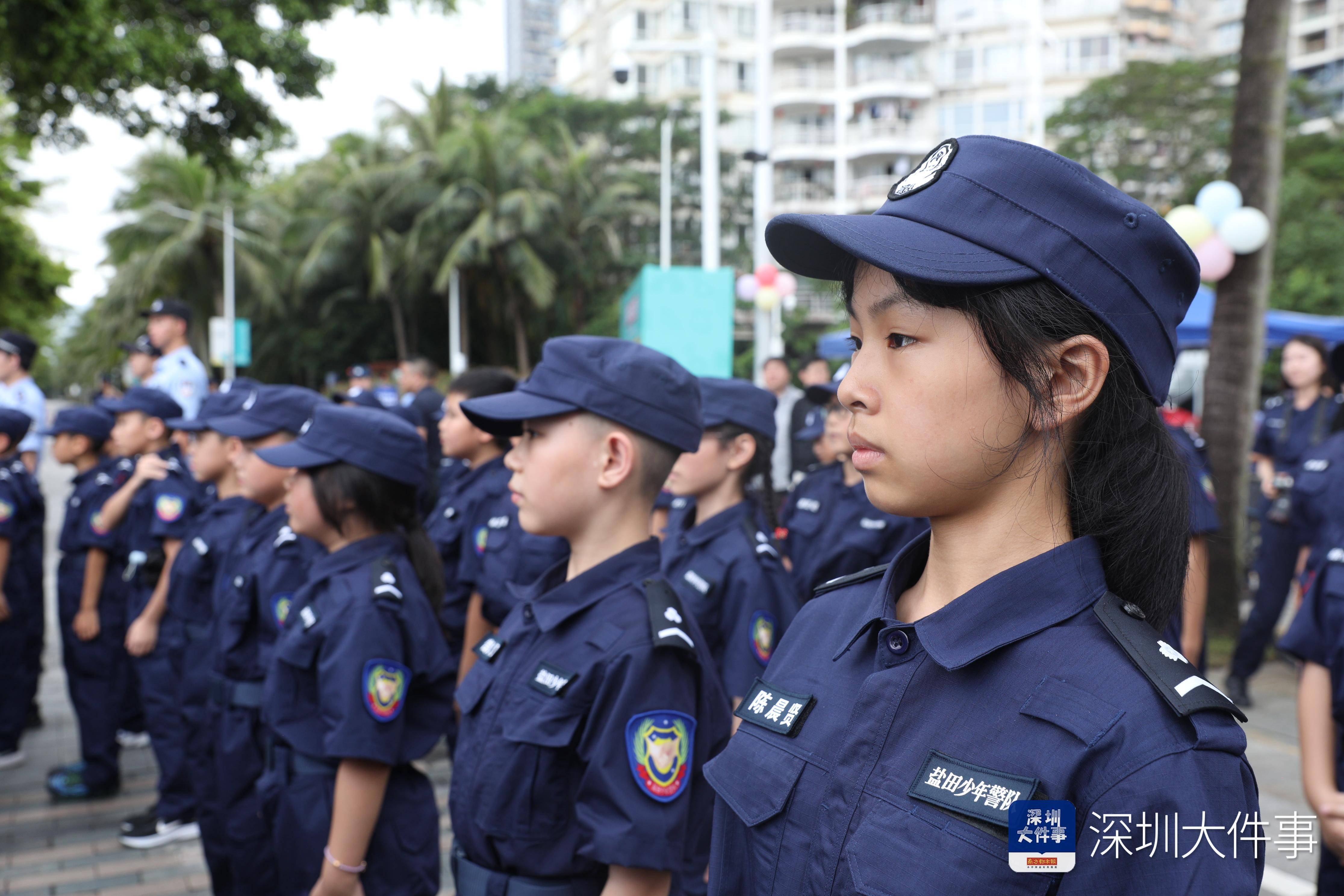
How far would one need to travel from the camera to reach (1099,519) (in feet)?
3.77

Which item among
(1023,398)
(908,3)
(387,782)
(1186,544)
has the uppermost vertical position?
(908,3)

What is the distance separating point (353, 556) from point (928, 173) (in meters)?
2.10

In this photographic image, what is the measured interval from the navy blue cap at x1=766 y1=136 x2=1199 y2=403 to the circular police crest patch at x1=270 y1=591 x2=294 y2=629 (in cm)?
267

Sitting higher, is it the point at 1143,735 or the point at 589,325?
the point at 1143,735

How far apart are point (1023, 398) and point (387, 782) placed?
2051mm

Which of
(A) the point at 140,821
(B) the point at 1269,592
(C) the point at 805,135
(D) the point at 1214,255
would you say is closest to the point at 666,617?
(A) the point at 140,821

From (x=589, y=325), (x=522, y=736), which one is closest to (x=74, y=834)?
(x=522, y=736)

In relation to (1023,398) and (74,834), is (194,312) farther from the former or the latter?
(1023,398)

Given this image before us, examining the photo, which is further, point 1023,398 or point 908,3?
point 908,3

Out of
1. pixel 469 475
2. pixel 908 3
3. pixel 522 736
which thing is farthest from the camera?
pixel 908 3

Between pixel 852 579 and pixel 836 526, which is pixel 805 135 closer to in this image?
pixel 836 526

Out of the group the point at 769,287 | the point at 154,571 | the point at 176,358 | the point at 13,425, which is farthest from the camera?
the point at 769,287

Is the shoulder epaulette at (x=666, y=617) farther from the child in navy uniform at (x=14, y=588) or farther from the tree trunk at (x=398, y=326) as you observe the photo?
the tree trunk at (x=398, y=326)

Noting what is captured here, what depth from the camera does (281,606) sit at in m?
3.32
